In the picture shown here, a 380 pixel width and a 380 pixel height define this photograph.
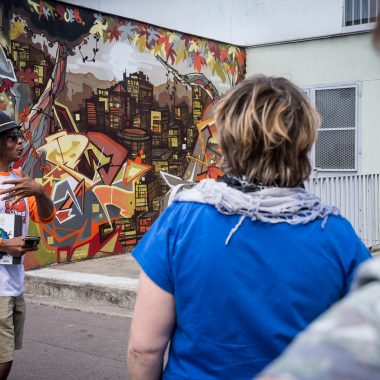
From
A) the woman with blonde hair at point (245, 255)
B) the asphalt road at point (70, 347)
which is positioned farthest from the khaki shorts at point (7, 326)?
the woman with blonde hair at point (245, 255)

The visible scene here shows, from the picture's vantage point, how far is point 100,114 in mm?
10320

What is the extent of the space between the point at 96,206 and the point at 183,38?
3645mm

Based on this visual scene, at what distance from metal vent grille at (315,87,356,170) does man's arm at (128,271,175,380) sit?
10.4 m

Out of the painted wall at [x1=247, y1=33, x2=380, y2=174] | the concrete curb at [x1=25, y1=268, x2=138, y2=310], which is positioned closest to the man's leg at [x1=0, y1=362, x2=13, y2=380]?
the concrete curb at [x1=25, y1=268, x2=138, y2=310]

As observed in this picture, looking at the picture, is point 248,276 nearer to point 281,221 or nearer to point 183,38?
point 281,221

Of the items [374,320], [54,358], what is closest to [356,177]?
[54,358]

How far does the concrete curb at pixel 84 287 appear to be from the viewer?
7.80 m

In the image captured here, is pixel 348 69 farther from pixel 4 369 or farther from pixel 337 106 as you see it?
pixel 4 369

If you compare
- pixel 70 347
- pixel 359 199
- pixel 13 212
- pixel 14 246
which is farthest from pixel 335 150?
pixel 14 246

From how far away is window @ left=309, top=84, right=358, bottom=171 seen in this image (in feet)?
38.9

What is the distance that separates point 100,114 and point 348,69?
185 inches

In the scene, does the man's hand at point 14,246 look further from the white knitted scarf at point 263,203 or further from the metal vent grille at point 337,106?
the metal vent grille at point 337,106

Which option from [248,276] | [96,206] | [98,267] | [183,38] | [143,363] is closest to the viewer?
[248,276]

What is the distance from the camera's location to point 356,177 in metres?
9.94
